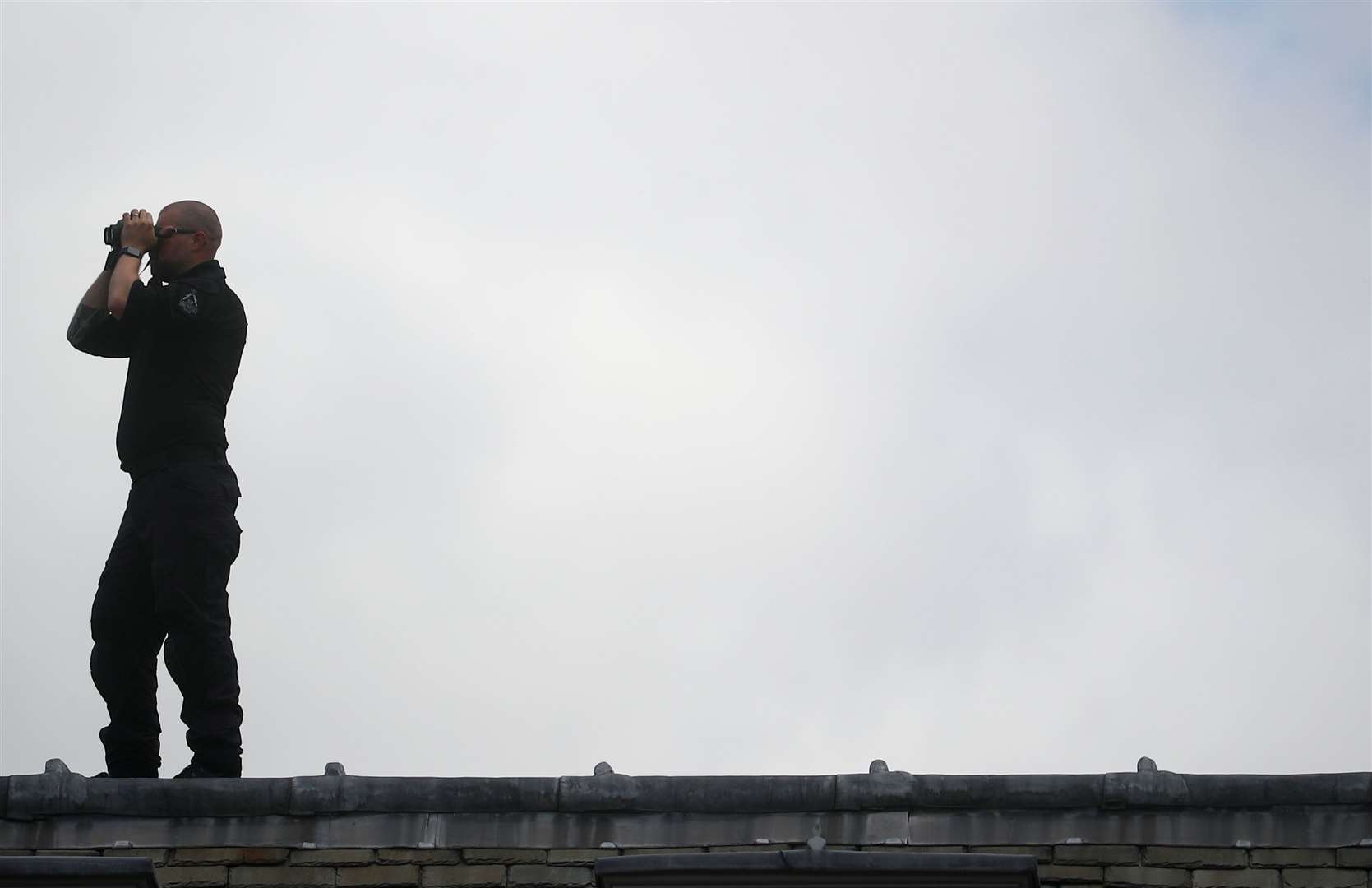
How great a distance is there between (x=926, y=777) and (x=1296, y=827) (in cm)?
163

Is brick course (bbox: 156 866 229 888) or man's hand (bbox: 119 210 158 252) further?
man's hand (bbox: 119 210 158 252)

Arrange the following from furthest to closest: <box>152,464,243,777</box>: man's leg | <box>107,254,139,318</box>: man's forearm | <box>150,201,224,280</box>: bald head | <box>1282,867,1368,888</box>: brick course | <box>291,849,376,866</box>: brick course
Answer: <box>150,201,224,280</box>: bald head < <box>107,254,139,318</box>: man's forearm < <box>152,464,243,777</box>: man's leg < <box>291,849,376,866</box>: brick course < <box>1282,867,1368,888</box>: brick course

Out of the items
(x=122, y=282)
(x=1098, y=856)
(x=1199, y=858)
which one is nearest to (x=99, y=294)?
(x=122, y=282)

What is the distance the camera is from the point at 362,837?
902 centimetres

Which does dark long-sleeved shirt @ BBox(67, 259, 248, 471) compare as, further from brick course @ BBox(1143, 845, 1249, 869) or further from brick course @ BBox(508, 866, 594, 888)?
brick course @ BBox(1143, 845, 1249, 869)

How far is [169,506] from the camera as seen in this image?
10312 millimetres

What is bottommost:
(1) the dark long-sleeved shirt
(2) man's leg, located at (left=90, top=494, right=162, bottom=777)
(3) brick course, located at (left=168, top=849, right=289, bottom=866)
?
(3) brick course, located at (left=168, top=849, right=289, bottom=866)

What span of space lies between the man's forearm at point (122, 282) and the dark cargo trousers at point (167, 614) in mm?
848

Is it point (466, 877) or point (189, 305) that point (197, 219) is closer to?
point (189, 305)

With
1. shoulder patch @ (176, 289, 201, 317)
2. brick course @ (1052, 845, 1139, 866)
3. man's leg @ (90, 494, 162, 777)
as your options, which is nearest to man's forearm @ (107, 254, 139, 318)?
shoulder patch @ (176, 289, 201, 317)

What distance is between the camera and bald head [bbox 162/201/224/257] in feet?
36.3

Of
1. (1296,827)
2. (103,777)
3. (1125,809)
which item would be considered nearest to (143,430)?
(103,777)

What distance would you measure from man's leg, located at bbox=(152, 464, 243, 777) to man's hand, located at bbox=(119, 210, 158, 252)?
1249 mm

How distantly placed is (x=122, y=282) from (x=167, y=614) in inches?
69.1
